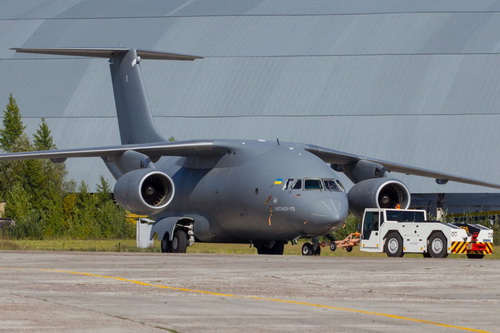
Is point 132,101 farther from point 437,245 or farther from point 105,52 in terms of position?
point 437,245

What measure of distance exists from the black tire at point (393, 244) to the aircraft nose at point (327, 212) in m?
2.57

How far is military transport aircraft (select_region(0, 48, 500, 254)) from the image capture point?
31406 mm

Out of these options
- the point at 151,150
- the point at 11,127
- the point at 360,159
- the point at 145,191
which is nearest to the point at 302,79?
the point at 11,127

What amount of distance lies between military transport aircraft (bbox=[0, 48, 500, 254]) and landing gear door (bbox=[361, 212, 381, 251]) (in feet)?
1.32

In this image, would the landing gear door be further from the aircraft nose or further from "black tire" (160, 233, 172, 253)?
"black tire" (160, 233, 172, 253)

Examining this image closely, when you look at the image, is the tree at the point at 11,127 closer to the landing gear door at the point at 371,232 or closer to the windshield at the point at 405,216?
the landing gear door at the point at 371,232

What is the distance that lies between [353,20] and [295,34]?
355 centimetres

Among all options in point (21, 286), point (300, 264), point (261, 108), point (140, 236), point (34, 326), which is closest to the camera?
point (34, 326)

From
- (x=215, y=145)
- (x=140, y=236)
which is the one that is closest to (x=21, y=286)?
(x=215, y=145)

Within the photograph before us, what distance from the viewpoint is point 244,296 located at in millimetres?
15609

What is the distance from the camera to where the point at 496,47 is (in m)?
62.7

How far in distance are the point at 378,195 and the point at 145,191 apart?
274 inches

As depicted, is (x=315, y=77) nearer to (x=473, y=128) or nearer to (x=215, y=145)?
(x=473, y=128)

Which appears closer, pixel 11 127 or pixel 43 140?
pixel 43 140
